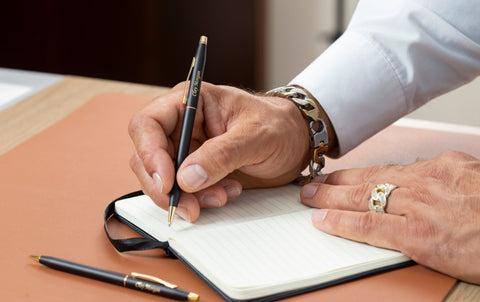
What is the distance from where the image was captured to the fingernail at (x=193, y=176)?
2.66ft

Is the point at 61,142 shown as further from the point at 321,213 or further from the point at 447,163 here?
the point at 447,163

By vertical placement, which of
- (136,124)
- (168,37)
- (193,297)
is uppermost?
(136,124)

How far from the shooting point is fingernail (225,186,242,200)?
0.88 m

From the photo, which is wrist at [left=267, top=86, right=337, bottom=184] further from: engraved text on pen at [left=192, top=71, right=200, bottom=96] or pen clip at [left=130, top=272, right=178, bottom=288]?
pen clip at [left=130, top=272, right=178, bottom=288]

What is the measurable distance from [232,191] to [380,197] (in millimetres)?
192

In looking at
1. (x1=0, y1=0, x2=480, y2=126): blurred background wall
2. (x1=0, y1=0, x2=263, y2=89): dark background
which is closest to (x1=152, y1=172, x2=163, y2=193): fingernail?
(x1=0, y1=0, x2=480, y2=126): blurred background wall

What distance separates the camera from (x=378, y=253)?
2.48ft

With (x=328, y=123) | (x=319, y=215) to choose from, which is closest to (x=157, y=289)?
(x=319, y=215)

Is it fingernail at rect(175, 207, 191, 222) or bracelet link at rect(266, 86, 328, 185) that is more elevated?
bracelet link at rect(266, 86, 328, 185)

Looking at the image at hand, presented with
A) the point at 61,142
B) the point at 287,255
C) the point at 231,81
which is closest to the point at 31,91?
the point at 61,142

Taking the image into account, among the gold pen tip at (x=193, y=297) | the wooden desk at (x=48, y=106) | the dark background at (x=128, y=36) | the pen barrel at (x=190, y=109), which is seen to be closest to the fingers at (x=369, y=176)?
the pen barrel at (x=190, y=109)

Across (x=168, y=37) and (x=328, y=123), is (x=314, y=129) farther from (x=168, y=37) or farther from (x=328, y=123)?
(x=168, y=37)

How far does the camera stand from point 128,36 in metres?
2.90

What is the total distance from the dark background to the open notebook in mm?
2116
